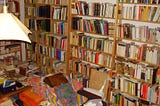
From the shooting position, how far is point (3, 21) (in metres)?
1.31

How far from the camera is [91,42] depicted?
4.12 metres

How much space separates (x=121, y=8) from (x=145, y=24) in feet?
1.57

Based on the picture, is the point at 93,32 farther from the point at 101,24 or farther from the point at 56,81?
the point at 56,81

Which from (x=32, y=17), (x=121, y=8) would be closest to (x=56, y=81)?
(x=121, y=8)

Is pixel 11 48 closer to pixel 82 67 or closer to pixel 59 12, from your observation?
pixel 59 12

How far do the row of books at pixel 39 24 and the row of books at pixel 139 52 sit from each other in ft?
6.30

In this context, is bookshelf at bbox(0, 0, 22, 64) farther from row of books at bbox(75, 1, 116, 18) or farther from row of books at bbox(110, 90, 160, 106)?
row of books at bbox(110, 90, 160, 106)

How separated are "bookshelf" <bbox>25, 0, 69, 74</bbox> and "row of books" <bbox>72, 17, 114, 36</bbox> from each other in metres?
0.26

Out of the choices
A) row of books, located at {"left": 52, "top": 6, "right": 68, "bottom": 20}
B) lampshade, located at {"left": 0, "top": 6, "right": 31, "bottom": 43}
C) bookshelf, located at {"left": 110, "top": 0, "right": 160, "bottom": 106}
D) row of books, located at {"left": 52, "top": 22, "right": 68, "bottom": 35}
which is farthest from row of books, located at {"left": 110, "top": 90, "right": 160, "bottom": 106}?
lampshade, located at {"left": 0, "top": 6, "right": 31, "bottom": 43}

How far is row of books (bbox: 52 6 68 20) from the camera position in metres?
4.47

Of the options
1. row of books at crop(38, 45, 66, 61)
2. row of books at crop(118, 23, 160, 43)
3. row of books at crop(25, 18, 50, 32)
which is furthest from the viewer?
row of books at crop(25, 18, 50, 32)

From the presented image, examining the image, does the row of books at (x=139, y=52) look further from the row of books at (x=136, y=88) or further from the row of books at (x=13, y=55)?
the row of books at (x=13, y=55)

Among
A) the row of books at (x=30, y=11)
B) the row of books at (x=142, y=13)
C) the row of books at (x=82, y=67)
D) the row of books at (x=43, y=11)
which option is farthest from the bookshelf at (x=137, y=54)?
the row of books at (x=30, y=11)

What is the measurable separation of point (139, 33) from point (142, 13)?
1.05ft
